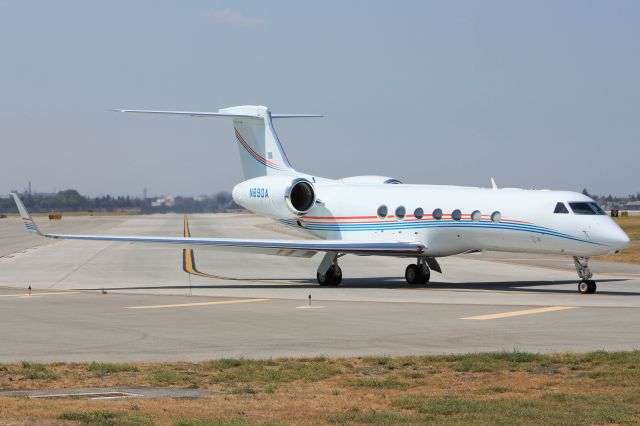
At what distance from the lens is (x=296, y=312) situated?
21406 mm

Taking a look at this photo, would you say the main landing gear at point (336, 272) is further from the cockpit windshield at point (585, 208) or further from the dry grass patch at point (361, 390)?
the dry grass patch at point (361, 390)

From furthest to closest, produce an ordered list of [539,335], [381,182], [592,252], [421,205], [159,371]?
1. [381,182]
2. [421,205]
3. [592,252]
4. [539,335]
5. [159,371]

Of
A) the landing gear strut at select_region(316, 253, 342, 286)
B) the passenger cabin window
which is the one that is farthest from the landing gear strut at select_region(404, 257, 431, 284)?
the landing gear strut at select_region(316, 253, 342, 286)

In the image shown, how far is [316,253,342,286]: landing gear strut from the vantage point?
1169 inches

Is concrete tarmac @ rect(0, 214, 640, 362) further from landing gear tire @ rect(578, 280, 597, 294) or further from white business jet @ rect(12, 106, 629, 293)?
white business jet @ rect(12, 106, 629, 293)

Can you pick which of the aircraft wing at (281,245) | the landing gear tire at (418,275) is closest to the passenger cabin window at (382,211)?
the aircraft wing at (281,245)

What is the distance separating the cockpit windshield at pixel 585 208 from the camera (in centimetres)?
2641

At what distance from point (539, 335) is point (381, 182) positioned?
53.9ft

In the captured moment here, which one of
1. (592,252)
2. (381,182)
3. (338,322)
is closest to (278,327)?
(338,322)

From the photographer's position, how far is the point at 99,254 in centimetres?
4569

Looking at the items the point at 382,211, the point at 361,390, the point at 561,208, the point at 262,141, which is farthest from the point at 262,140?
the point at 361,390

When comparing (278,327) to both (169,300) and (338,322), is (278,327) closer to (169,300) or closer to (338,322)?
(338,322)

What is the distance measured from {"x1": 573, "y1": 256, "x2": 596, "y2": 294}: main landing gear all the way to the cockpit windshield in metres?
1.22

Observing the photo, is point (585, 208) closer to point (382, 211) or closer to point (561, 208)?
point (561, 208)
